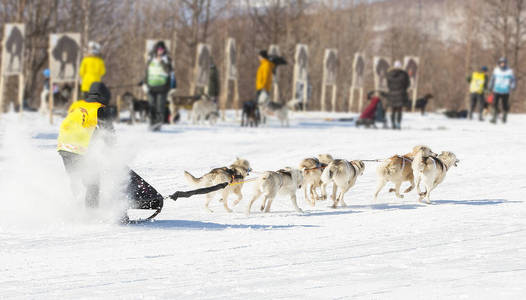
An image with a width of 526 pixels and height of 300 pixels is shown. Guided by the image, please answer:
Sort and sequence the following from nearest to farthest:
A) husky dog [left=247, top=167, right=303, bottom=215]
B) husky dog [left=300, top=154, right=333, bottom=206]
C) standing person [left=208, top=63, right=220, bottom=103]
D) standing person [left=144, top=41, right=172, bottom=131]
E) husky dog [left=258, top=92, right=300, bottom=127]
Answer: husky dog [left=247, top=167, right=303, bottom=215] → husky dog [left=300, top=154, right=333, bottom=206] → standing person [left=144, top=41, right=172, bottom=131] → husky dog [left=258, top=92, right=300, bottom=127] → standing person [left=208, top=63, right=220, bottom=103]

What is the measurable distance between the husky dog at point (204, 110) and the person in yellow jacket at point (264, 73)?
1.60 metres

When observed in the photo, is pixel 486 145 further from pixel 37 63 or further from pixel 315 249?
pixel 37 63

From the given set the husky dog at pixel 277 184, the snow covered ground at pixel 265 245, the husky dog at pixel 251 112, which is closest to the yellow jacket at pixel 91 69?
the snow covered ground at pixel 265 245

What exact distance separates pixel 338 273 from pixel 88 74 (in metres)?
9.53

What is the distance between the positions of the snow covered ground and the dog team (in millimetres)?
187

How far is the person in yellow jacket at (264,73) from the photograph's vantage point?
16075mm

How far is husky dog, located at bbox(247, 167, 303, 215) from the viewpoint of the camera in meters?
6.67

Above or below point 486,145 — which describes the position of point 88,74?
above

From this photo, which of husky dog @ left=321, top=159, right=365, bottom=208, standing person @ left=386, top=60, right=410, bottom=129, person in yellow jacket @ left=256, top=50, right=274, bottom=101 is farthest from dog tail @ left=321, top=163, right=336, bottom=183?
standing person @ left=386, top=60, right=410, bottom=129

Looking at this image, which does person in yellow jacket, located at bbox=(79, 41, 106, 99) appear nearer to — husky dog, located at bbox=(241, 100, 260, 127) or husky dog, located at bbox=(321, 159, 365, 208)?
husky dog, located at bbox=(241, 100, 260, 127)

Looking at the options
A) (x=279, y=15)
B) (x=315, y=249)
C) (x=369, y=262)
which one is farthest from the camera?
(x=279, y=15)

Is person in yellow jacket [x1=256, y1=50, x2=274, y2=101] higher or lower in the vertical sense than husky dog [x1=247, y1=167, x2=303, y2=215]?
higher

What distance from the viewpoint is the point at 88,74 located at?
42.3 feet

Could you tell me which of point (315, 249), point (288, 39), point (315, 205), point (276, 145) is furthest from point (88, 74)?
point (288, 39)
